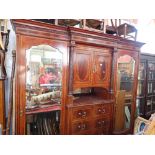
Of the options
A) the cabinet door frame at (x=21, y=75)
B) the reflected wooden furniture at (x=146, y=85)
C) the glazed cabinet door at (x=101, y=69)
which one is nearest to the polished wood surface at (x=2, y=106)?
the cabinet door frame at (x=21, y=75)

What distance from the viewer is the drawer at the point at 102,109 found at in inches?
81.6

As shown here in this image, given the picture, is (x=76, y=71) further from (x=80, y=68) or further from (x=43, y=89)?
(x=43, y=89)

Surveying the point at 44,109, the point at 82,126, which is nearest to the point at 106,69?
the point at 82,126

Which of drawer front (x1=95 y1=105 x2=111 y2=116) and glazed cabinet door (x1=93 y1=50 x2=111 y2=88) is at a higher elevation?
glazed cabinet door (x1=93 y1=50 x2=111 y2=88)

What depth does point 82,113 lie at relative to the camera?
1953 millimetres

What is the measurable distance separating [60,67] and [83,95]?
0.88 meters

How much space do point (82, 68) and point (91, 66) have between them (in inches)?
6.1

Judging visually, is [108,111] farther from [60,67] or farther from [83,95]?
[60,67]

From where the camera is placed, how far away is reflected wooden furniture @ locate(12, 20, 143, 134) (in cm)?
154

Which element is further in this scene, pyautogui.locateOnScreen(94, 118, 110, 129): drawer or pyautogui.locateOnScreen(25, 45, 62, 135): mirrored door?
pyautogui.locateOnScreen(94, 118, 110, 129): drawer

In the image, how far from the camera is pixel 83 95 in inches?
97.1

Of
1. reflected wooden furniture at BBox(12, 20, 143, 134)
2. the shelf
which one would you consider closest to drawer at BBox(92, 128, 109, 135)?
reflected wooden furniture at BBox(12, 20, 143, 134)

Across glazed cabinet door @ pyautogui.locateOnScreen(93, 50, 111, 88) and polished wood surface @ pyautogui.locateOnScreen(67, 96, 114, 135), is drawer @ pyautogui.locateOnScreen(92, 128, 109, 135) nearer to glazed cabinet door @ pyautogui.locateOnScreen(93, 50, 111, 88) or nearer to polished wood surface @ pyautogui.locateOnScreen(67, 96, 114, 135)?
polished wood surface @ pyautogui.locateOnScreen(67, 96, 114, 135)
